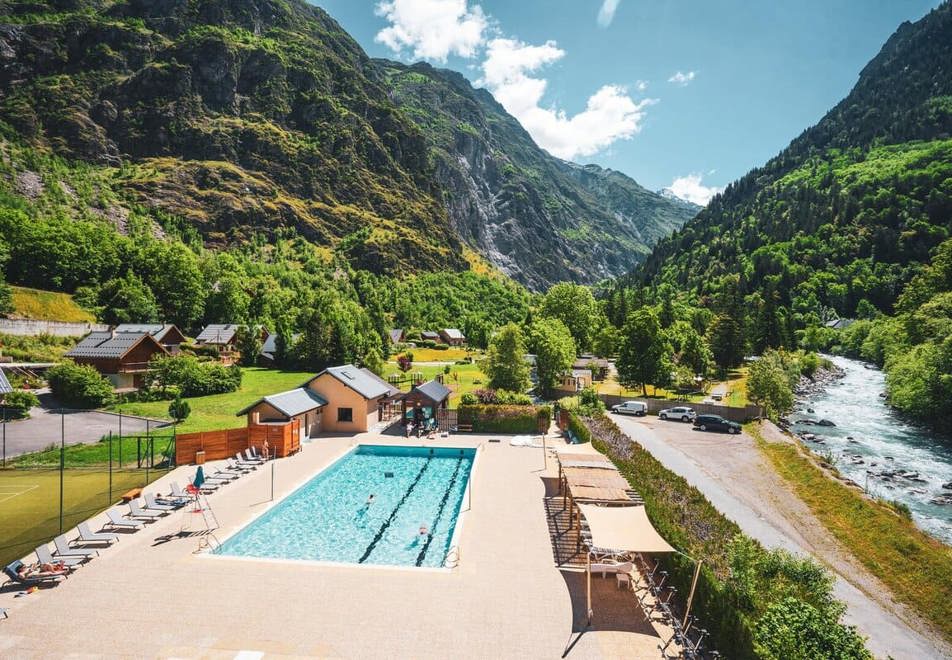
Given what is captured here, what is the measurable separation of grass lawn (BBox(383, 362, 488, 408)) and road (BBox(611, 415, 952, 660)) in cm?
1766

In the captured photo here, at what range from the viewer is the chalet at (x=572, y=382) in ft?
155

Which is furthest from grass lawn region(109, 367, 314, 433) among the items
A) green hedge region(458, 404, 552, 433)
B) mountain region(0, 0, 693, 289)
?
mountain region(0, 0, 693, 289)

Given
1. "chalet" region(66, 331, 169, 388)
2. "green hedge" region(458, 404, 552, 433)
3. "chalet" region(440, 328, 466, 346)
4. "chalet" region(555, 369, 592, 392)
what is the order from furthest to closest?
"chalet" region(440, 328, 466, 346) < "chalet" region(555, 369, 592, 392) < "chalet" region(66, 331, 169, 388) < "green hedge" region(458, 404, 552, 433)

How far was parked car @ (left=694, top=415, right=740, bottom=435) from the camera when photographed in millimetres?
34219

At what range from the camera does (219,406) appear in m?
37.3

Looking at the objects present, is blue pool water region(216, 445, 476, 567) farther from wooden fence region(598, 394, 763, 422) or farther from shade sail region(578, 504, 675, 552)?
wooden fence region(598, 394, 763, 422)

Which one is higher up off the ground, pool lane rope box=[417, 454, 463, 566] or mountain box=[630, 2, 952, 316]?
mountain box=[630, 2, 952, 316]

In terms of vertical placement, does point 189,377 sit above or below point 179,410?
above

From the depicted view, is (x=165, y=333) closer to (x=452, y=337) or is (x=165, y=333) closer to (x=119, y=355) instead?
(x=119, y=355)

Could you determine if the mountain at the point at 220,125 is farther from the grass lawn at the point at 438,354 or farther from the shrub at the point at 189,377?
the shrub at the point at 189,377

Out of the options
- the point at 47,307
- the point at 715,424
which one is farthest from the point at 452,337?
the point at 715,424

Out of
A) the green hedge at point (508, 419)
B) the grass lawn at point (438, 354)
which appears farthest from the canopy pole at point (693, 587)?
the grass lawn at point (438, 354)

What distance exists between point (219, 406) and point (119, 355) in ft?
35.0

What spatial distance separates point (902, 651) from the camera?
1231 centimetres
